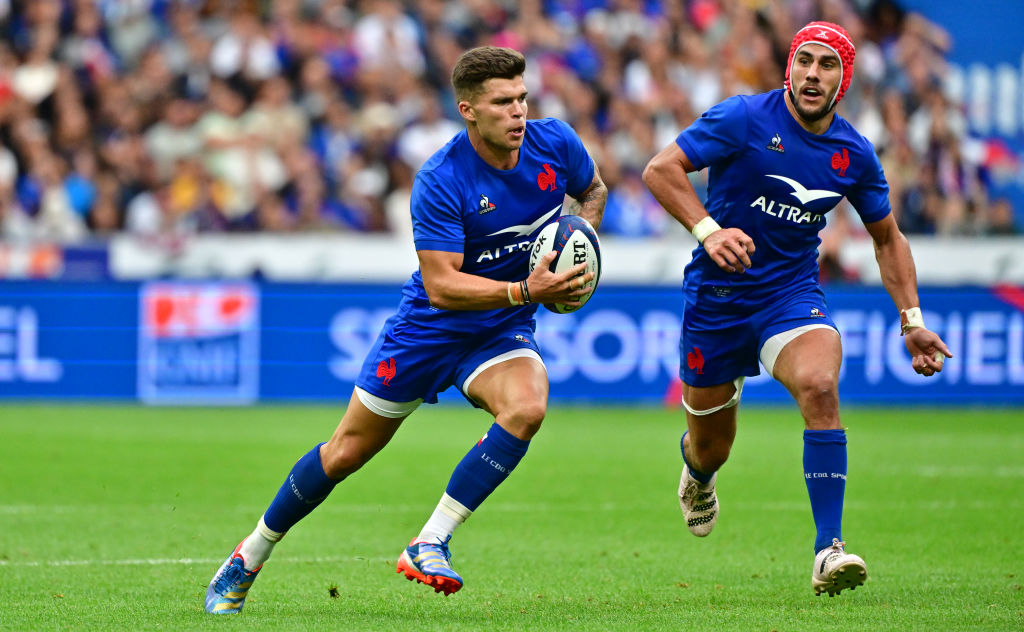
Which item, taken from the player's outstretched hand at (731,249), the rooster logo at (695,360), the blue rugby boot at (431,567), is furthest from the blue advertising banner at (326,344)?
the blue rugby boot at (431,567)

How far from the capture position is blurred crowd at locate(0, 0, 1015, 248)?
18328 millimetres

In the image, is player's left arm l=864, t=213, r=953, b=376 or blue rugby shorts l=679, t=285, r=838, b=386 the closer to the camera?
player's left arm l=864, t=213, r=953, b=376

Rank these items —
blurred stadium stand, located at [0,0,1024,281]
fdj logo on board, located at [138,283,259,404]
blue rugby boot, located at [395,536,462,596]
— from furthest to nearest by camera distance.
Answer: blurred stadium stand, located at [0,0,1024,281]
fdj logo on board, located at [138,283,259,404]
blue rugby boot, located at [395,536,462,596]

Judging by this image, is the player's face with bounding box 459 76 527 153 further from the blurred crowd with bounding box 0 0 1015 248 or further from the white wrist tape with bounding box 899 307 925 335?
the blurred crowd with bounding box 0 0 1015 248

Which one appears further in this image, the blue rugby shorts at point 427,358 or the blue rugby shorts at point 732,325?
the blue rugby shorts at point 732,325

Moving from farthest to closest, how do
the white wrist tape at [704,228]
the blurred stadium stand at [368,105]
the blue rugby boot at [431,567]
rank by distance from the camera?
the blurred stadium stand at [368,105]
the white wrist tape at [704,228]
the blue rugby boot at [431,567]

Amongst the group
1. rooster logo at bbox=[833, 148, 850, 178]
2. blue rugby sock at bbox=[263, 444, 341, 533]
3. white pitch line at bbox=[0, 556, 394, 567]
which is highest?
rooster logo at bbox=[833, 148, 850, 178]

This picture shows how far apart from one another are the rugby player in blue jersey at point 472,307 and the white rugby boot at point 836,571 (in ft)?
4.27

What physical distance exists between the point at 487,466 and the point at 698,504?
2.27 m

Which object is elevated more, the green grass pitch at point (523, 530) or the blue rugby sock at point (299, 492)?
the blue rugby sock at point (299, 492)

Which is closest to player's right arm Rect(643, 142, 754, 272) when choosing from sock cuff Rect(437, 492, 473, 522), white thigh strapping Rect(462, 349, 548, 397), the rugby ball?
the rugby ball

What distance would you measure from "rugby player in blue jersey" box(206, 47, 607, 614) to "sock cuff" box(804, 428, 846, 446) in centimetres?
121

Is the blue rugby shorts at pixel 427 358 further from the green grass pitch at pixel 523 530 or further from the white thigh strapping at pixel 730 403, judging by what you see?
the white thigh strapping at pixel 730 403

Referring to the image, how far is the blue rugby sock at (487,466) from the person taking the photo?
20.0 ft
